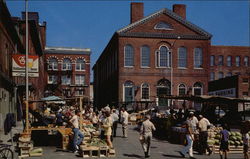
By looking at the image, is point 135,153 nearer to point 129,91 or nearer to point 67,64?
point 129,91

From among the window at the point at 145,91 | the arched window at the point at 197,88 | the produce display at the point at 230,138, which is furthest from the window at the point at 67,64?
the produce display at the point at 230,138

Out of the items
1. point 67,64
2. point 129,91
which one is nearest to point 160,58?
point 129,91

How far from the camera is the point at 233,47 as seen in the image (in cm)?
6875

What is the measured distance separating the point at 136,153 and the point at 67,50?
2375 inches

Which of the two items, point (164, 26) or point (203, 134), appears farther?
point (164, 26)

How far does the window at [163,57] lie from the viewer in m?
45.2

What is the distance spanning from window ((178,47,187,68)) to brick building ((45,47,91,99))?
1219 inches

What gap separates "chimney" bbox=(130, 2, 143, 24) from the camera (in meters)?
47.7

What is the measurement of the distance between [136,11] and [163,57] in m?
8.32

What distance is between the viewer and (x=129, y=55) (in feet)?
146

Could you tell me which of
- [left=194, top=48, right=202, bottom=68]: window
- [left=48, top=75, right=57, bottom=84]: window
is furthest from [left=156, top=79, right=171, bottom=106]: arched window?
[left=48, top=75, right=57, bottom=84]: window

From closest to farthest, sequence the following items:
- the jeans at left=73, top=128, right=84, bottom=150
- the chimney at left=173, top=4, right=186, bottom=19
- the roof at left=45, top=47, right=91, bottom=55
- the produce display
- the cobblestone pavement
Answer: the cobblestone pavement, the jeans at left=73, top=128, right=84, bottom=150, the produce display, the chimney at left=173, top=4, right=186, bottom=19, the roof at left=45, top=47, right=91, bottom=55

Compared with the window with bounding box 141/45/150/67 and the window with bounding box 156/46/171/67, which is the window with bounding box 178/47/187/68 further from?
the window with bounding box 141/45/150/67

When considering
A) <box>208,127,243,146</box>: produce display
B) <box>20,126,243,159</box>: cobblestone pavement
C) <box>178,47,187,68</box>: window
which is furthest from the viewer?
<box>178,47,187,68</box>: window
